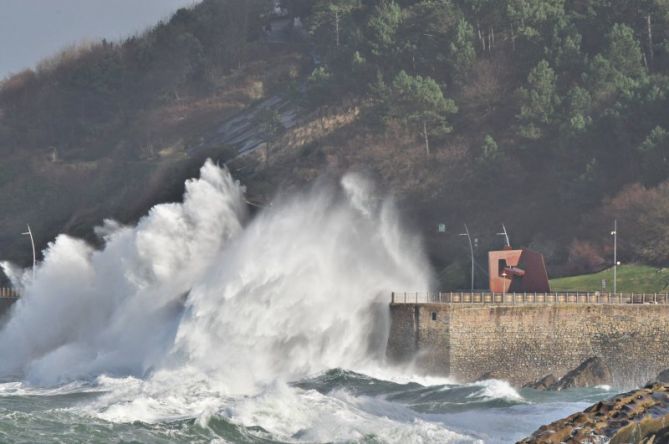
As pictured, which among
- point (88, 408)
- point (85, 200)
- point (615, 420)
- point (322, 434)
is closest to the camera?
point (615, 420)

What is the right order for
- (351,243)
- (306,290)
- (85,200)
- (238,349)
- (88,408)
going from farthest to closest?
(85,200) → (351,243) → (306,290) → (238,349) → (88,408)

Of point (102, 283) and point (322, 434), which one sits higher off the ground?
point (102, 283)

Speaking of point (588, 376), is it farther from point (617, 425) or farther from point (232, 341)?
point (617, 425)

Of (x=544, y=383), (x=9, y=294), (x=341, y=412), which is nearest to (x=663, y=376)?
(x=544, y=383)

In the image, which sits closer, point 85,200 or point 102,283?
point 102,283

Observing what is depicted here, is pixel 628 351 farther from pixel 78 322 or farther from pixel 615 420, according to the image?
pixel 615 420

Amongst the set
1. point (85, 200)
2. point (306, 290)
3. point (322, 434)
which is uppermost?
point (85, 200)

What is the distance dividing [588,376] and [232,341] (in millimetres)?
15786

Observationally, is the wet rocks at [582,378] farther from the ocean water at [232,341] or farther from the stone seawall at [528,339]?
the ocean water at [232,341]

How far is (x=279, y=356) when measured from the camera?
5678cm

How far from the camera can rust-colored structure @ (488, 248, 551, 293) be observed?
6600 cm

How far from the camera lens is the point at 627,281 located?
7331cm

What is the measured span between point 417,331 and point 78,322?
1739 cm

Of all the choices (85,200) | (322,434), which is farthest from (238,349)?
(85,200)
